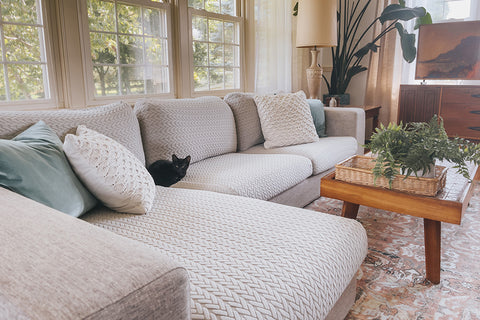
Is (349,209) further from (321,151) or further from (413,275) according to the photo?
(321,151)

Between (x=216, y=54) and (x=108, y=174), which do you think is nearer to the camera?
(x=108, y=174)

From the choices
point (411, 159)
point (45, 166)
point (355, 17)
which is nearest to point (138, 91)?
point (45, 166)

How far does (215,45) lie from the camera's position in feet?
11.9

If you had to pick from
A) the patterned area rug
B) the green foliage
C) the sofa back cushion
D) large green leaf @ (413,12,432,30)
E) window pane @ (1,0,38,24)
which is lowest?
the patterned area rug

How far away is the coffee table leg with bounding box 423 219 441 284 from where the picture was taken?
5.08 feet

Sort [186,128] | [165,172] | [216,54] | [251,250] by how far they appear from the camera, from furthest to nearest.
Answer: [216,54]
[186,128]
[165,172]
[251,250]

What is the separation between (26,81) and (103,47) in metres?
0.61

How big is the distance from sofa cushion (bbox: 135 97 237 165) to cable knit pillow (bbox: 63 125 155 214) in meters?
0.69

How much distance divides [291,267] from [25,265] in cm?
61

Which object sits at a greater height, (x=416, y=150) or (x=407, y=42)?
(x=407, y=42)

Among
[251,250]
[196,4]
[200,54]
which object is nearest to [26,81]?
[200,54]

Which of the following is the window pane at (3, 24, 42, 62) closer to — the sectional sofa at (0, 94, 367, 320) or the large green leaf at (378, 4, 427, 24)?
the sectional sofa at (0, 94, 367, 320)

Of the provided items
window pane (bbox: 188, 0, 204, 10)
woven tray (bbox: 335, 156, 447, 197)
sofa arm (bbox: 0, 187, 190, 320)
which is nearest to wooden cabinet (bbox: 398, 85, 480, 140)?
window pane (bbox: 188, 0, 204, 10)

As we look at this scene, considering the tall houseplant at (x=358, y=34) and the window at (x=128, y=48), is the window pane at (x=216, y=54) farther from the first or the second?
the tall houseplant at (x=358, y=34)
